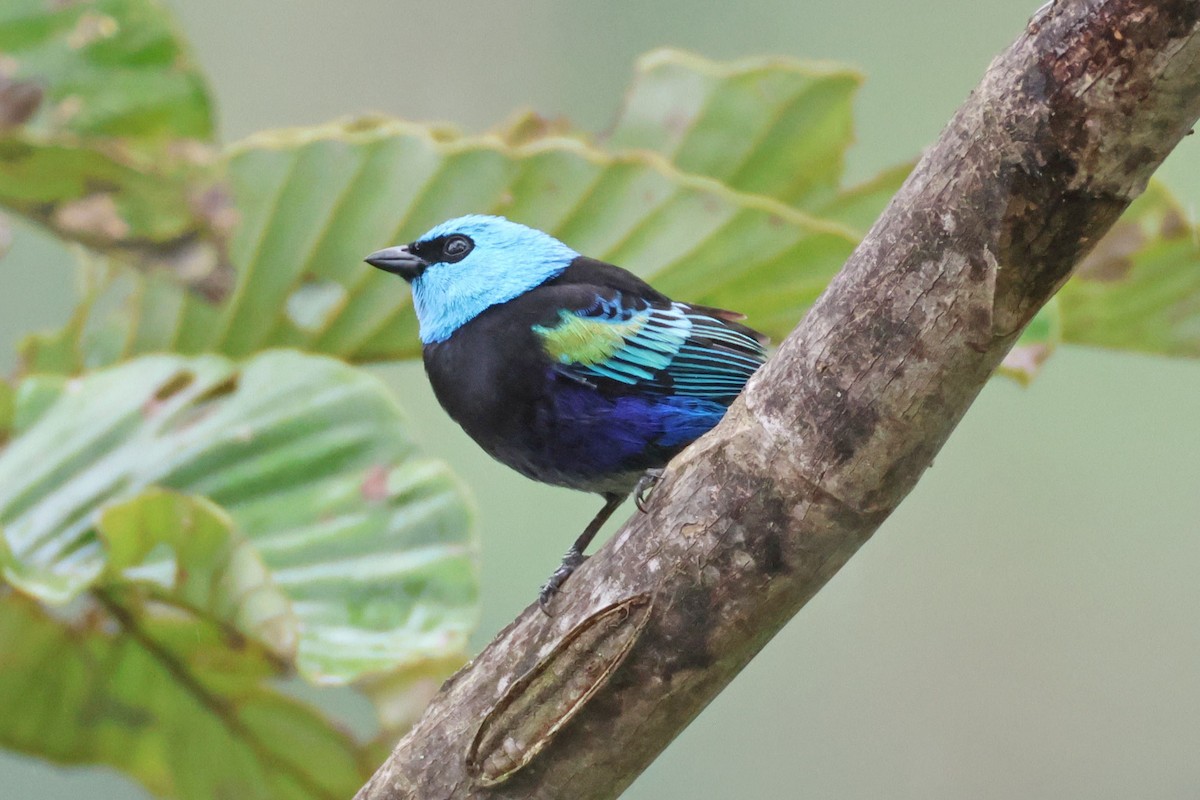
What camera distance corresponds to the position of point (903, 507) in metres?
4.38

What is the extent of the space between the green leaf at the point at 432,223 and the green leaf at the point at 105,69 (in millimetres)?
364

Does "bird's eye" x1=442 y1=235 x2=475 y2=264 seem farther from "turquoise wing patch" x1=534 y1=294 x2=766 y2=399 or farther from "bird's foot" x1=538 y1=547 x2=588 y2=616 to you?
"bird's foot" x1=538 y1=547 x2=588 y2=616

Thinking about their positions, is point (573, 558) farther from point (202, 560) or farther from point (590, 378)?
point (202, 560)

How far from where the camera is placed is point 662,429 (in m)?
1.84

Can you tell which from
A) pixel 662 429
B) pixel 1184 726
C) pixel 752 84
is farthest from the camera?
pixel 1184 726

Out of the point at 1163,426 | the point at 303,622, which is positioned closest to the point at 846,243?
the point at 303,622

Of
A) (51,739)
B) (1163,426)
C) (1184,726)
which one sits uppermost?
(1163,426)

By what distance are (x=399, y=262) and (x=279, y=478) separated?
518mm

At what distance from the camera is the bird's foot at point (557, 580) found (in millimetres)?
1444

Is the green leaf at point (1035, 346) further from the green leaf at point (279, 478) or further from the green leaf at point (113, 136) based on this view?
the green leaf at point (113, 136)

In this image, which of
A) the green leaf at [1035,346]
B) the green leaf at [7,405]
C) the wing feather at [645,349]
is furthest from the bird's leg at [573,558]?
the green leaf at [7,405]

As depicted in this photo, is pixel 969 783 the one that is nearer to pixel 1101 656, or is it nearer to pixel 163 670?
pixel 1101 656

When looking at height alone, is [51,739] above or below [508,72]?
below

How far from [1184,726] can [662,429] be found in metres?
2.89
